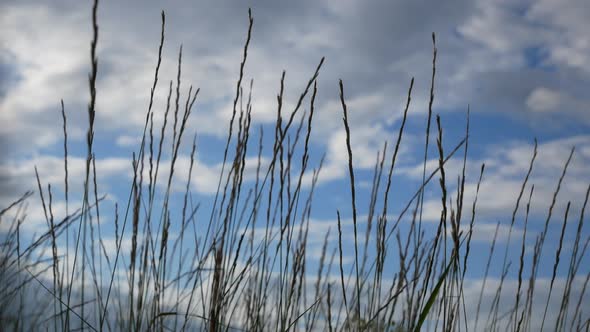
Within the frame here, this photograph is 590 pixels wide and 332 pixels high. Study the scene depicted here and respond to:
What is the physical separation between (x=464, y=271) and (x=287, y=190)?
1.75 feet

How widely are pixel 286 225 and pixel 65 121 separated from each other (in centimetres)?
74

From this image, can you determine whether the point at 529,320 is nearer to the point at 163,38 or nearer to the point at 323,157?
the point at 323,157

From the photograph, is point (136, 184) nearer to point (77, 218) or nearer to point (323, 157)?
point (77, 218)

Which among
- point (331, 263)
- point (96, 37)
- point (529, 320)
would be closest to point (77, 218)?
point (96, 37)

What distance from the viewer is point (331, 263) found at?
3035 millimetres

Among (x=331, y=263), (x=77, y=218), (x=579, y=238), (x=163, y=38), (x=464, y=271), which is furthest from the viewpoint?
(x=331, y=263)

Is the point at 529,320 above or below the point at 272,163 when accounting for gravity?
below

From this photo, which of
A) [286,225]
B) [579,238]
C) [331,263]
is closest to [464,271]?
[286,225]

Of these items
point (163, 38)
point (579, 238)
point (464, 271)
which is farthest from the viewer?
point (579, 238)

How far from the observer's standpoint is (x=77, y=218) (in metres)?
1.97

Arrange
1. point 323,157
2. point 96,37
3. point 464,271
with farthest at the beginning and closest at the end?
1. point 323,157
2. point 464,271
3. point 96,37

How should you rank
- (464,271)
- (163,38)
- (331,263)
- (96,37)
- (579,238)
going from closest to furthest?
(96,37), (464,271), (163,38), (579,238), (331,263)

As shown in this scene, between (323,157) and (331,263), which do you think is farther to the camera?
(331,263)

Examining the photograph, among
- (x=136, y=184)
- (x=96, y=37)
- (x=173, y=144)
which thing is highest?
(x=96, y=37)
